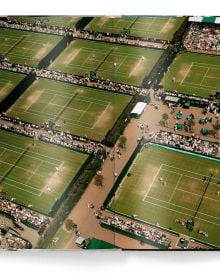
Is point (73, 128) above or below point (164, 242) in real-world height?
above

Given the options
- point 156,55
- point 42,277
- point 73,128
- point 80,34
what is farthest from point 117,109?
point 42,277

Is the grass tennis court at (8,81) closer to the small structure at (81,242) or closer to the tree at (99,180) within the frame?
the tree at (99,180)

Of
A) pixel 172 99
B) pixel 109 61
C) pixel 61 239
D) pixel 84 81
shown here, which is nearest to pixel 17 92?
pixel 84 81

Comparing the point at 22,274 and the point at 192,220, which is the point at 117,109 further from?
the point at 22,274

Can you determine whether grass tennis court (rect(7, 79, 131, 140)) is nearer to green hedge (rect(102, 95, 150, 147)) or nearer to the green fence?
the green fence

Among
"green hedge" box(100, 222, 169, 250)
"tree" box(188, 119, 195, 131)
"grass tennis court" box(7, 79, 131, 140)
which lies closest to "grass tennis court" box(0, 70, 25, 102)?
"grass tennis court" box(7, 79, 131, 140)

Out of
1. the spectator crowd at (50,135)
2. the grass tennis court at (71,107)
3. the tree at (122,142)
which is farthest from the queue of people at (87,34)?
the tree at (122,142)

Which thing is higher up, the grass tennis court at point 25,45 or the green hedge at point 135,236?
the grass tennis court at point 25,45
